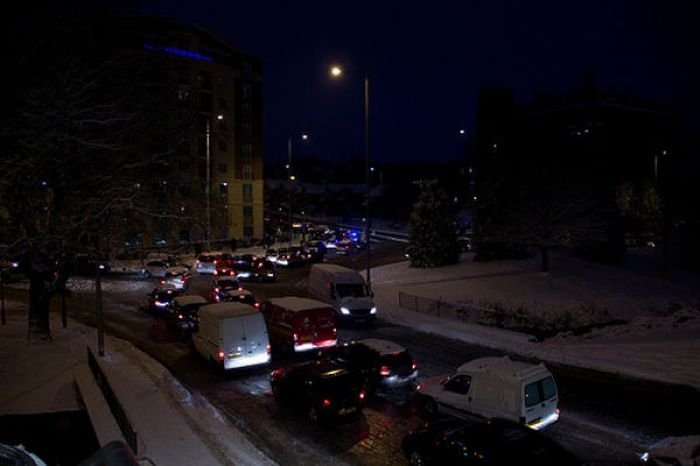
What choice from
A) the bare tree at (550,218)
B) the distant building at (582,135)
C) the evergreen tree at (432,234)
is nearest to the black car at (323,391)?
the bare tree at (550,218)

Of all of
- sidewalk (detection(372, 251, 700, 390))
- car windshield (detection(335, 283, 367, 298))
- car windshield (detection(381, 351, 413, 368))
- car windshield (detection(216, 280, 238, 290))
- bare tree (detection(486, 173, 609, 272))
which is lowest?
sidewalk (detection(372, 251, 700, 390))

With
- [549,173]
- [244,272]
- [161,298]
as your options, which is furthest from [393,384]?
[549,173]

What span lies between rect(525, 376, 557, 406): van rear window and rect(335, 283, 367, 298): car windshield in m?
14.2

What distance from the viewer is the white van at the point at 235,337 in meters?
17.9

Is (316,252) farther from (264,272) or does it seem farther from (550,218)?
(550,218)

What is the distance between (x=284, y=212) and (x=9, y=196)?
285 ft

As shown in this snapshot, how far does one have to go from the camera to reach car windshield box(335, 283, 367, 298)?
26.2 meters

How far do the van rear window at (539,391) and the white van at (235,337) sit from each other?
30.0 ft

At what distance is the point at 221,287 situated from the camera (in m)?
31.3

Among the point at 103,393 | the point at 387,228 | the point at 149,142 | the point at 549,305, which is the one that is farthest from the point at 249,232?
the point at 103,393

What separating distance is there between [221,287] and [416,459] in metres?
21.8

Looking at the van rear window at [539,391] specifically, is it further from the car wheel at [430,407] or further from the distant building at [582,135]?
the distant building at [582,135]

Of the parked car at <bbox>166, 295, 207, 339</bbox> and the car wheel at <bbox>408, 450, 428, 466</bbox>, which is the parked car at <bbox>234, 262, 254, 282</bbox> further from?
the car wheel at <bbox>408, 450, 428, 466</bbox>

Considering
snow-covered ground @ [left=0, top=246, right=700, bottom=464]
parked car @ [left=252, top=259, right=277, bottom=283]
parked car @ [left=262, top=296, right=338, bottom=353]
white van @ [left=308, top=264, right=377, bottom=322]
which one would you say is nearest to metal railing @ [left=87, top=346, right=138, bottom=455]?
snow-covered ground @ [left=0, top=246, right=700, bottom=464]
